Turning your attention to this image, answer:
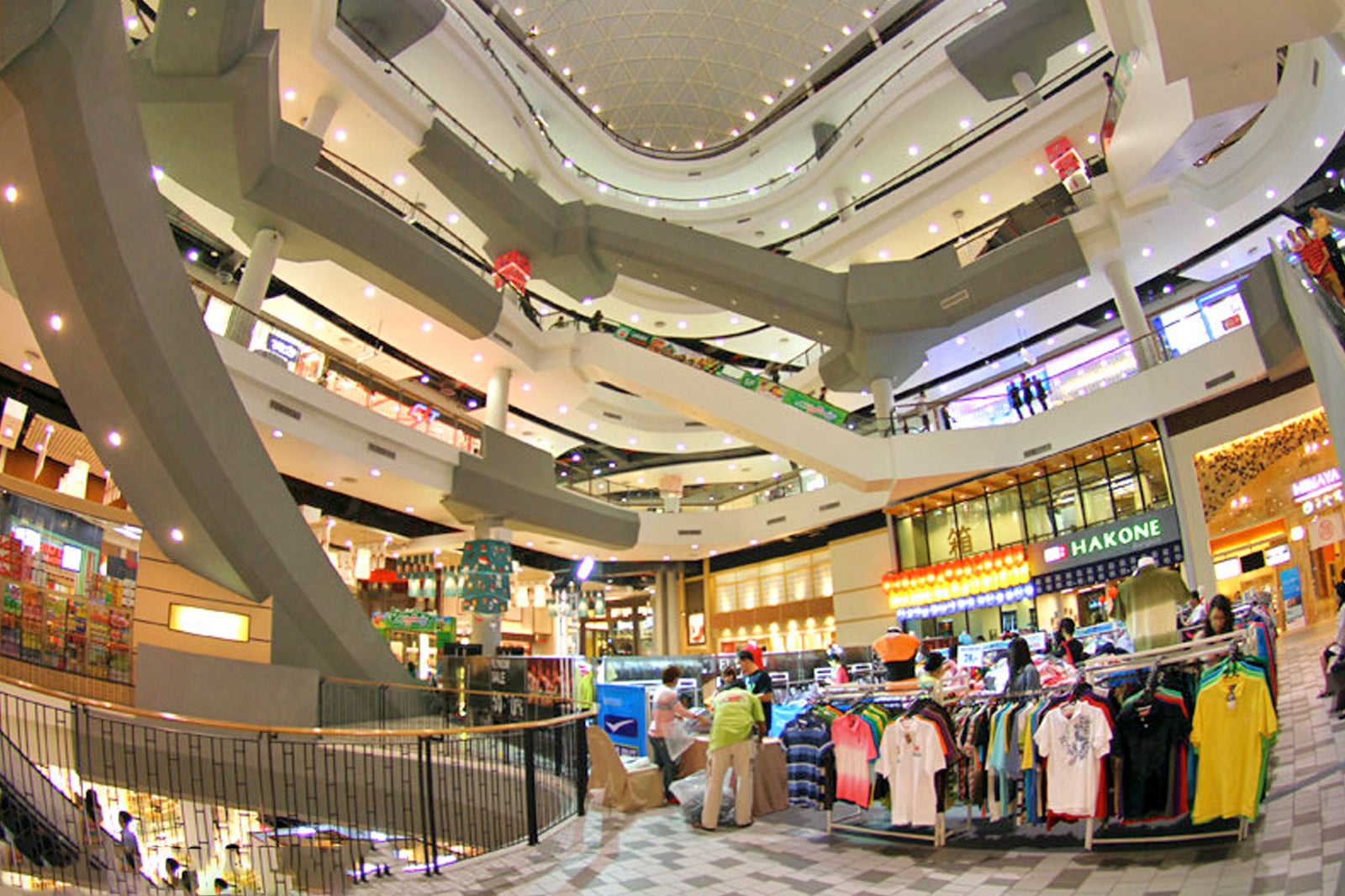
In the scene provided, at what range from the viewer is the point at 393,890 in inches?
179

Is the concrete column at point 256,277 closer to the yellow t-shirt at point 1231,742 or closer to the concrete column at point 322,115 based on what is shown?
the concrete column at point 322,115

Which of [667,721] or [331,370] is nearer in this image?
[667,721]

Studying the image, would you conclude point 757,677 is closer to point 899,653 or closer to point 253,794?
point 899,653

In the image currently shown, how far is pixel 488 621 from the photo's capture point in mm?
15539

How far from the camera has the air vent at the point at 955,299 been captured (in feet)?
51.1

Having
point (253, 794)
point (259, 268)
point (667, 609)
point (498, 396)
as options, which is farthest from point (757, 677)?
point (667, 609)

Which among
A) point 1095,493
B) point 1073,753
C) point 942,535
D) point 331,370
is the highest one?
point 331,370

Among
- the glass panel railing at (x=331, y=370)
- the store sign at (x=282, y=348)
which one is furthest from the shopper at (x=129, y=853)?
the store sign at (x=282, y=348)

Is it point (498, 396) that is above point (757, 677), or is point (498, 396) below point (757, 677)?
above

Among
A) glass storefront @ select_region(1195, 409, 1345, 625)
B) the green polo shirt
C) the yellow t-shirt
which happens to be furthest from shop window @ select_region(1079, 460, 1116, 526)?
the yellow t-shirt

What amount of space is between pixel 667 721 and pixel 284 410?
807 cm

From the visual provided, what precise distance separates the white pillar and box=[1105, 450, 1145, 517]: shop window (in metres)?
16.4

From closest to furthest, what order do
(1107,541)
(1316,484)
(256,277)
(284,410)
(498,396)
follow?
(284,410) → (1316,484) → (256,277) → (1107,541) → (498,396)

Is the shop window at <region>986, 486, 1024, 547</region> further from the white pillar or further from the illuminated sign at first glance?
the white pillar
